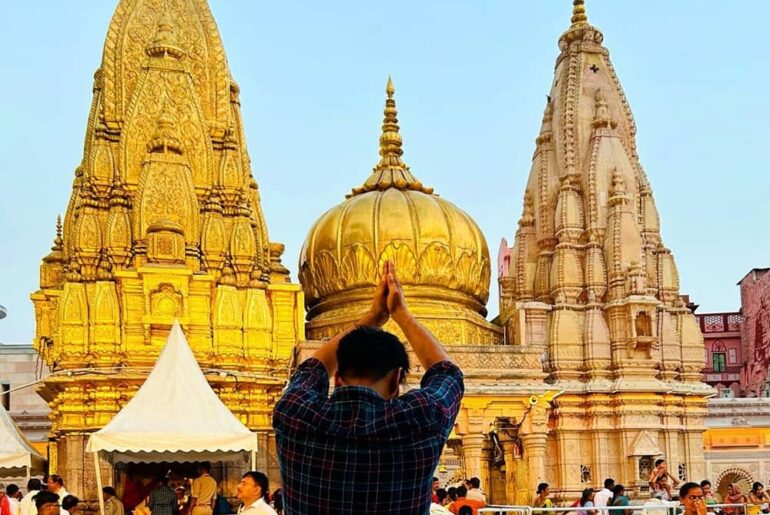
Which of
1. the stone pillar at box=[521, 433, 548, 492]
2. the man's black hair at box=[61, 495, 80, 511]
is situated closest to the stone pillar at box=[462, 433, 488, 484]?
the stone pillar at box=[521, 433, 548, 492]

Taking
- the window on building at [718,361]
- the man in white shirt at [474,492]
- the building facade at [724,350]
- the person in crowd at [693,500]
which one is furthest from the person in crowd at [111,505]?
the window on building at [718,361]

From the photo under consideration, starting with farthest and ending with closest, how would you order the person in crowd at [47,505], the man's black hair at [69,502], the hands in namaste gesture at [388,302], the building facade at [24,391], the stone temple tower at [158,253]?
the building facade at [24,391] < the stone temple tower at [158,253] < the man's black hair at [69,502] < the person in crowd at [47,505] < the hands in namaste gesture at [388,302]

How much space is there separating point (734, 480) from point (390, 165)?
12.8m

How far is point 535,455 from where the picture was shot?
22.4 meters

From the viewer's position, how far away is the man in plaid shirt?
9.77ft

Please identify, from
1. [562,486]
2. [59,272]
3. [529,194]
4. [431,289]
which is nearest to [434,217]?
[431,289]

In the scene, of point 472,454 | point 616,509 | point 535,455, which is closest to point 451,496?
point 616,509

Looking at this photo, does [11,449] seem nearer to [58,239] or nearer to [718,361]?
[58,239]

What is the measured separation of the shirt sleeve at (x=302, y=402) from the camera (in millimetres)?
3029

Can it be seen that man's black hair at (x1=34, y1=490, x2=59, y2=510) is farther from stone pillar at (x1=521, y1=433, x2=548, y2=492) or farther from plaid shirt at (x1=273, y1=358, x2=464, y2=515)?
stone pillar at (x1=521, y1=433, x2=548, y2=492)

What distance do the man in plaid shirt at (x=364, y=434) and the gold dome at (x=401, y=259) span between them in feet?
71.5

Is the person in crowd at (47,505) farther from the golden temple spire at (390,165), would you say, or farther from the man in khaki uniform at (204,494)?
the golden temple spire at (390,165)

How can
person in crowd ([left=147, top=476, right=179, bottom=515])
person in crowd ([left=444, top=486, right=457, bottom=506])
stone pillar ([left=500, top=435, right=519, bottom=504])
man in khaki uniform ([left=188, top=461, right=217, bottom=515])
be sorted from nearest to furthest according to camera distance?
person in crowd ([left=147, top=476, right=179, bottom=515])
man in khaki uniform ([left=188, top=461, right=217, bottom=515])
person in crowd ([left=444, top=486, right=457, bottom=506])
stone pillar ([left=500, top=435, right=519, bottom=504])

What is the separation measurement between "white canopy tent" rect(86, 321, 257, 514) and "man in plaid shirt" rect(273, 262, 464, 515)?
10.3 meters
